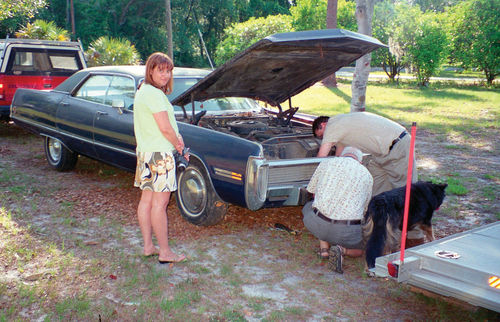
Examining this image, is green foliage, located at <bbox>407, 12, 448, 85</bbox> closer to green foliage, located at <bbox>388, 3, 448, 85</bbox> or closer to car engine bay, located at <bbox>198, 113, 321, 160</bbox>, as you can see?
green foliage, located at <bbox>388, 3, 448, 85</bbox>

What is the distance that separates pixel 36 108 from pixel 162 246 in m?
4.17

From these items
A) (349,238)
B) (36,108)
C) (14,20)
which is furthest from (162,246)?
(14,20)

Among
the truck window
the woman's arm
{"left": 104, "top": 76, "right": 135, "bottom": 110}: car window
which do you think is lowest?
the woman's arm

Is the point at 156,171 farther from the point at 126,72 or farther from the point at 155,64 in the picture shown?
the point at 126,72

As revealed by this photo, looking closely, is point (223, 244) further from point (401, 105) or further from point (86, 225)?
point (401, 105)

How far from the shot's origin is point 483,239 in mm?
3559

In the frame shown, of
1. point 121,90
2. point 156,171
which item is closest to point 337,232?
point 156,171

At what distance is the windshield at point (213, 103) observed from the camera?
6.07m

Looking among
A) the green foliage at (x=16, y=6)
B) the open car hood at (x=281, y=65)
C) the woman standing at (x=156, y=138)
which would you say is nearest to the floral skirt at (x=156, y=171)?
the woman standing at (x=156, y=138)

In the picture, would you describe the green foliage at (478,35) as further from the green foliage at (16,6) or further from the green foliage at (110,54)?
the green foliage at (16,6)

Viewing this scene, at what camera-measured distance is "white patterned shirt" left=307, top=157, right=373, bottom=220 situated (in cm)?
412

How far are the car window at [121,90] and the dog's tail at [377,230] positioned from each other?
335 centimetres

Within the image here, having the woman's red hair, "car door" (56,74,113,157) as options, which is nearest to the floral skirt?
the woman's red hair

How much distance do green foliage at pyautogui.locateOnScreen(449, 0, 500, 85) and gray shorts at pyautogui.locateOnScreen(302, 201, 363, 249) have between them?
19.9m
